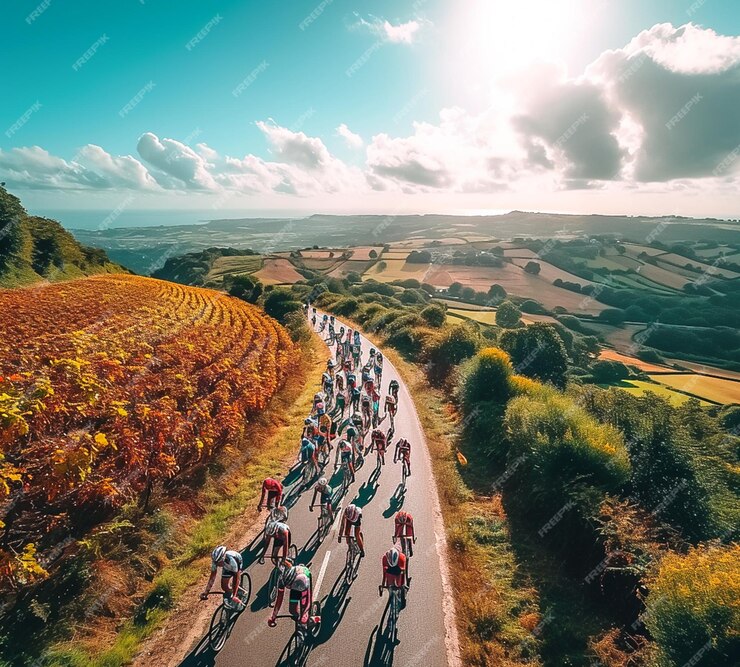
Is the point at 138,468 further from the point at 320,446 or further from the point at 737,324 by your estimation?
the point at 737,324

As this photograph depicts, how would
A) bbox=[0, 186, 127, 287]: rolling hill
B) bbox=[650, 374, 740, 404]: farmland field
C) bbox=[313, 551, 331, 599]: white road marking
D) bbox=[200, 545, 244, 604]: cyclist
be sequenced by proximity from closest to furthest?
bbox=[200, 545, 244, 604]: cyclist < bbox=[313, 551, 331, 599]: white road marking < bbox=[0, 186, 127, 287]: rolling hill < bbox=[650, 374, 740, 404]: farmland field

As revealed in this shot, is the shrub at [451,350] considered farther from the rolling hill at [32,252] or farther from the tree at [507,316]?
the rolling hill at [32,252]

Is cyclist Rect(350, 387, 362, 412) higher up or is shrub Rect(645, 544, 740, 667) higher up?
shrub Rect(645, 544, 740, 667)

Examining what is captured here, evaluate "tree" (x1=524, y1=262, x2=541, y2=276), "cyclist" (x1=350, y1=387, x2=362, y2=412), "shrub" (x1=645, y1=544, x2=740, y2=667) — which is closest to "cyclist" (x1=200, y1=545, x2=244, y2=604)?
"shrub" (x1=645, y1=544, x2=740, y2=667)

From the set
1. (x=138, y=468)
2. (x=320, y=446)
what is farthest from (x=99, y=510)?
(x=320, y=446)

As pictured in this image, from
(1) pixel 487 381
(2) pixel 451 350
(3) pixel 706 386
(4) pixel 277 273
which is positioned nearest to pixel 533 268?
(3) pixel 706 386

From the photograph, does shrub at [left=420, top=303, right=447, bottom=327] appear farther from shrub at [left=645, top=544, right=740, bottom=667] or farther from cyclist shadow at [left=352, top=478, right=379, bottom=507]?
shrub at [left=645, top=544, right=740, bottom=667]

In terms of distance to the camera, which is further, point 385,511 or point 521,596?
point 385,511
